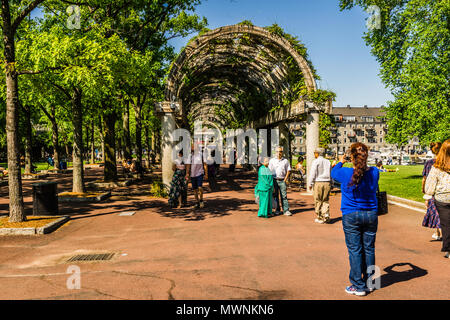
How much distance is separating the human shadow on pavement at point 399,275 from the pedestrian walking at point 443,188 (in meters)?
0.87

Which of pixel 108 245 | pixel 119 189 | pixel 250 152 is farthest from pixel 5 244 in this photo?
→ pixel 250 152

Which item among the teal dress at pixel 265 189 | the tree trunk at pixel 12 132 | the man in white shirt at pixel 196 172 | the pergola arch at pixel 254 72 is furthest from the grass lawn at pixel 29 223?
the pergola arch at pixel 254 72

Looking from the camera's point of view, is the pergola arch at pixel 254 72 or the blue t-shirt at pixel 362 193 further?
the pergola arch at pixel 254 72

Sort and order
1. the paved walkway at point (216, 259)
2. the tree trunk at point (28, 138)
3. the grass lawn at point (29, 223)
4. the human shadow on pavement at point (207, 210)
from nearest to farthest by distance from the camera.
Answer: the paved walkway at point (216, 259), the grass lawn at point (29, 223), the human shadow on pavement at point (207, 210), the tree trunk at point (28, 138)

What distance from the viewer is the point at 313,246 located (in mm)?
6477

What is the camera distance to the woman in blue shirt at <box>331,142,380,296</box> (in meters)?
4.11

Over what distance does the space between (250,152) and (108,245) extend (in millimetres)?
21111

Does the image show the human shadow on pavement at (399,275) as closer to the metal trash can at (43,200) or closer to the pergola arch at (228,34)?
the metal trash can at (43,200)

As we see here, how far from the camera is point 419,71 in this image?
1934 centimetres

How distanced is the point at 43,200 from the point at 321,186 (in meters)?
7.33

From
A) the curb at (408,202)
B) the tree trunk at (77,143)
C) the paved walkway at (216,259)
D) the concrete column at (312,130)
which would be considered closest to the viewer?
the paved walkway at (216,259)

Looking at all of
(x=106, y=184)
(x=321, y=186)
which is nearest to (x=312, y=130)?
(x=321, y=186)

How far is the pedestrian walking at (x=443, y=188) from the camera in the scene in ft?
18.3
